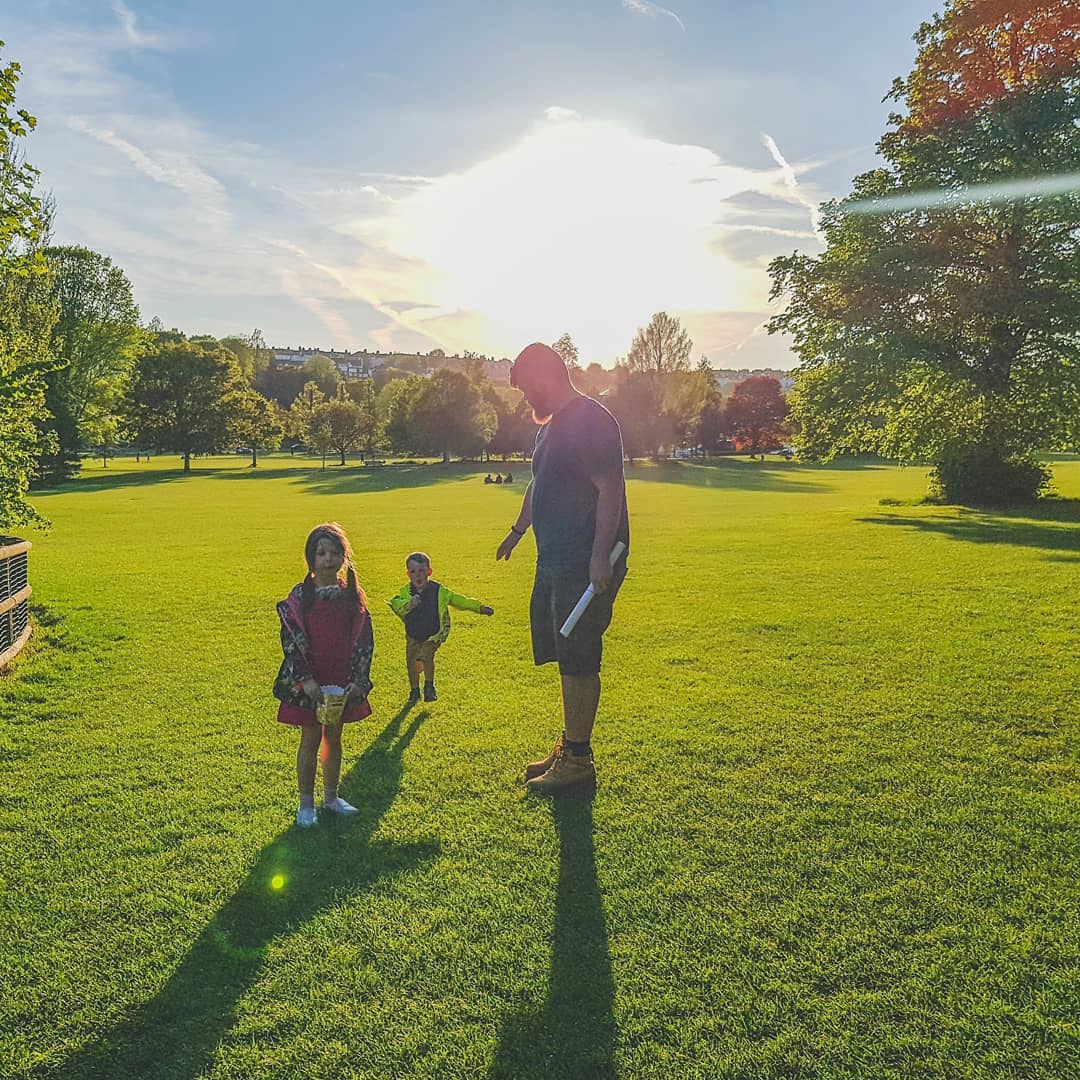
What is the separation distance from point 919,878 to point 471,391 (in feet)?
195

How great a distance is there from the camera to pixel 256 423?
62.5 m

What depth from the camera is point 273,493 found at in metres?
35.8

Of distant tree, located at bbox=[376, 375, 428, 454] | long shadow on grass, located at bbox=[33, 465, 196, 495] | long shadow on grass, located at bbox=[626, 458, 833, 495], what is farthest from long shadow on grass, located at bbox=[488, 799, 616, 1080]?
distant tree, located at bbox=[376, 375, 428, 454]

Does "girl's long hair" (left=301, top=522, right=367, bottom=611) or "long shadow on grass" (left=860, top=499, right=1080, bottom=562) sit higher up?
"girl's long hair" (left=301, top=522, right=367, bottom=611)

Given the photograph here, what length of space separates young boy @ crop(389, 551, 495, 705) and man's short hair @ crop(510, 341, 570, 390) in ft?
7.07

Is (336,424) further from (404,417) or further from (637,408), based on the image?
(637,408)

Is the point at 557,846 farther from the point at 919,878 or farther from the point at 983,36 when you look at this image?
the point at 983,36

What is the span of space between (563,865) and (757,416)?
8397 cm

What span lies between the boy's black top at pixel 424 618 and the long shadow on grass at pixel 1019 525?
1146cm

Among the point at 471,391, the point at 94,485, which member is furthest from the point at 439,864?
the point at 471,391

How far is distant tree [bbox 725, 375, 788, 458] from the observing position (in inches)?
3236

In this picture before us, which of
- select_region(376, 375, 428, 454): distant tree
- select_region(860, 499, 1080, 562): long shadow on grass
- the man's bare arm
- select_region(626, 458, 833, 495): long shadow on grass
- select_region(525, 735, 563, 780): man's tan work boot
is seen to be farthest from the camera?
select_region(376, 375, 428, 454): distant tree

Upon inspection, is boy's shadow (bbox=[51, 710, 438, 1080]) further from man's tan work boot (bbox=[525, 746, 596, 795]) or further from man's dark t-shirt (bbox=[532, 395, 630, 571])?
man's dark t-shirt (bbox=[532, 395, 630, 571])

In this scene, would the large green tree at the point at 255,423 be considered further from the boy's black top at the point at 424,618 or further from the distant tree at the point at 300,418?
the boy's black top at the point at 424,618
